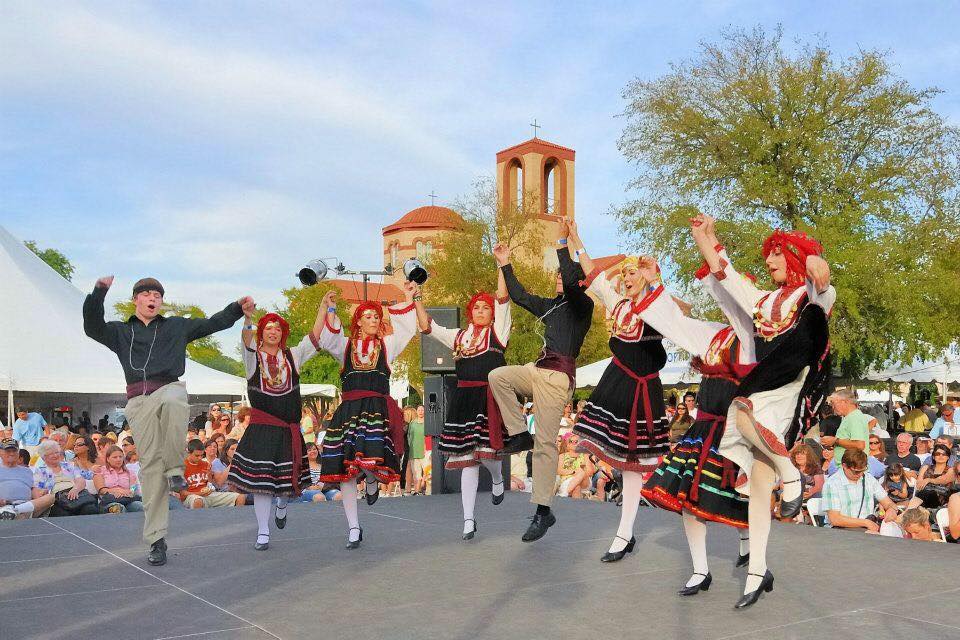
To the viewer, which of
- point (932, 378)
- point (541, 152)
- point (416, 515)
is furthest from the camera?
point (541, 152)

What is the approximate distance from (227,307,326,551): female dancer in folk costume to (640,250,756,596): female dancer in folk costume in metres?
2.40

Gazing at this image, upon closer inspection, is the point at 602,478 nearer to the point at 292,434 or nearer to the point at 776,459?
the point at 292,434

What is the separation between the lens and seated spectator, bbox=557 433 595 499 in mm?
9500

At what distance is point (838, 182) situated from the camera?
819 inches

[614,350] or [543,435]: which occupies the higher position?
[614,350]

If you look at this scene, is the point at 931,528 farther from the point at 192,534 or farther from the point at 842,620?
the point at 192,534

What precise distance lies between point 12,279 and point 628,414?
49.0 feet

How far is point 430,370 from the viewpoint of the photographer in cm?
838

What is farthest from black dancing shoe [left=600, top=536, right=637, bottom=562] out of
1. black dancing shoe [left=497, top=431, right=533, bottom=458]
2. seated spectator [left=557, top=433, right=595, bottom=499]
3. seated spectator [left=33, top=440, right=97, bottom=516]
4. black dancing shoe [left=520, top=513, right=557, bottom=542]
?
seated spectator [left=33, top=440, right=97, bottom=516]

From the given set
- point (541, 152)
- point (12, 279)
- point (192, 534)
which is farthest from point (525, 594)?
point (541, 152)

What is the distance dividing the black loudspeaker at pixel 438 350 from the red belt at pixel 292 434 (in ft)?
8.06

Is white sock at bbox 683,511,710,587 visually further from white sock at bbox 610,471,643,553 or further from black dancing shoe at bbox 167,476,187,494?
black dancing shoe at bbox 167,476,187,494

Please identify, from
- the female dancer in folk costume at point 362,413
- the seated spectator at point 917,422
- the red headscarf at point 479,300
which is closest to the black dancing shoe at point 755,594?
the female dancer in folk costume at point 362,413

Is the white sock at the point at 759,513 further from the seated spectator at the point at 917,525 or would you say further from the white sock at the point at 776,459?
the seated spectator at the point at 917,525
